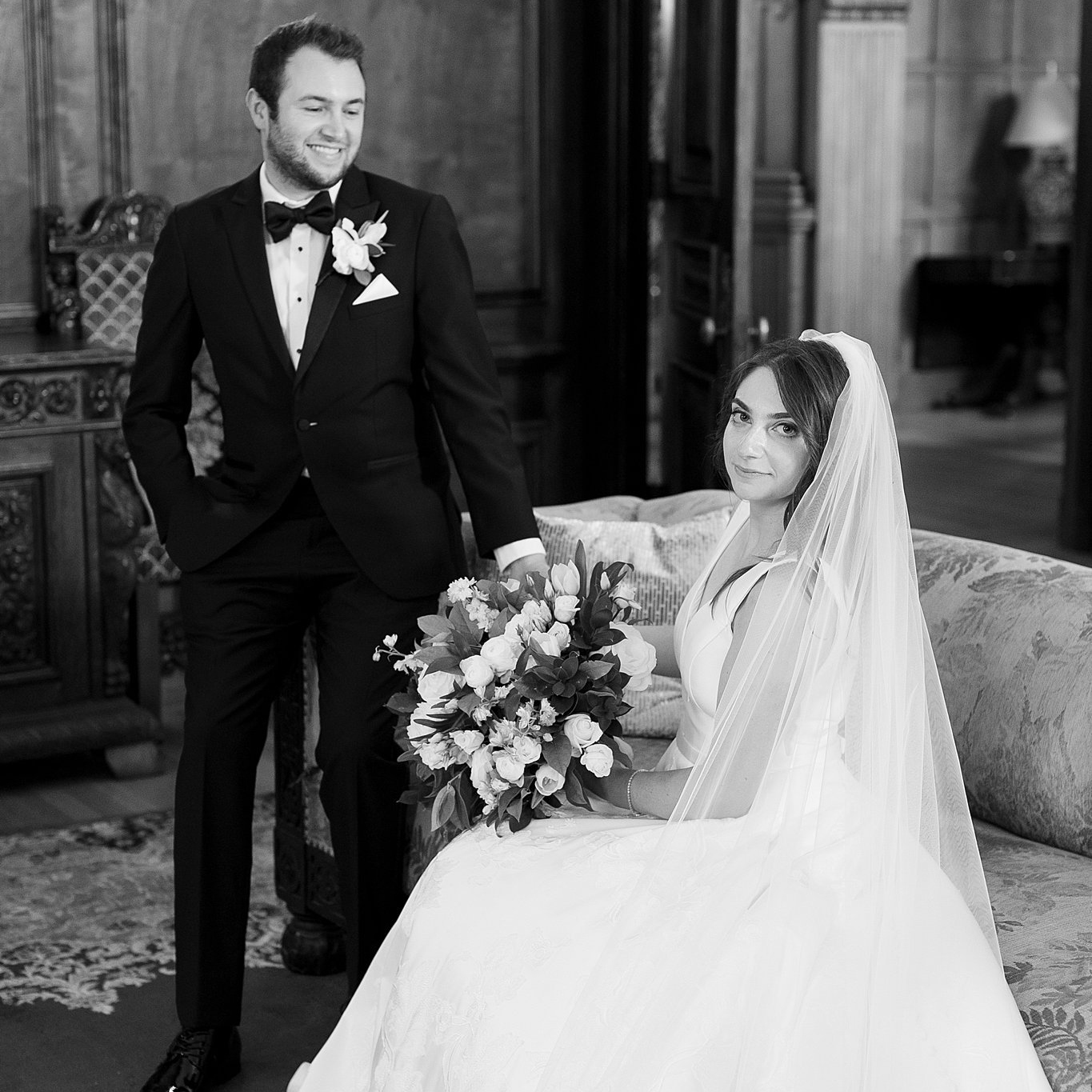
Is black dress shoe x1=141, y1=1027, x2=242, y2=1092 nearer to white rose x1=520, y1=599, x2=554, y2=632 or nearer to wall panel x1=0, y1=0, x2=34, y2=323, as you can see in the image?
white rose x1=520, y1=599, x2=554, y2=632

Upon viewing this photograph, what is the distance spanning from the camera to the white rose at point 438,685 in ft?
8.31

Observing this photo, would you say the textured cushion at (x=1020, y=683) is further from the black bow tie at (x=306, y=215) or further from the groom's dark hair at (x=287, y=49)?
the groom's dark hair at (x=287, y=49)

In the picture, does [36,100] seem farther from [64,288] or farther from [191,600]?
[191,600]

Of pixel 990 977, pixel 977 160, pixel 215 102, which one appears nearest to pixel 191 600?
pixel 990 977

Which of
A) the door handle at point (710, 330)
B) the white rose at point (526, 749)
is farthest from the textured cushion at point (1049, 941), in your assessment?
the door handle at point (710, 330)

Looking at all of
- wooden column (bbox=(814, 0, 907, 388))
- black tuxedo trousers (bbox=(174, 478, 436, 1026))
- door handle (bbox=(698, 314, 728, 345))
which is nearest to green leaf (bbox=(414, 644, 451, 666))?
black tuxedo trousers (bbox=(174, 478, 436, 1026))

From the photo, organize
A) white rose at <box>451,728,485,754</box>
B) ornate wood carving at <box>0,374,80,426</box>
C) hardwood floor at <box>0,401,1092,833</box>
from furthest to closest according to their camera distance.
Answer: hardwood floor at <box>0,401,1092,833</box>, ornate wood carving at <box>0,374,80,426</box>, white rose at <box>451,728,485,754</box>

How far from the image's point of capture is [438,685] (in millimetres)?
2535

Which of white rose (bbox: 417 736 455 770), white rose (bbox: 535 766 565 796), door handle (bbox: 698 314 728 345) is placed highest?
door handle (bbox: 698 314 728 345)

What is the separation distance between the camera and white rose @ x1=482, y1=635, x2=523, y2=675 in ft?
8.11

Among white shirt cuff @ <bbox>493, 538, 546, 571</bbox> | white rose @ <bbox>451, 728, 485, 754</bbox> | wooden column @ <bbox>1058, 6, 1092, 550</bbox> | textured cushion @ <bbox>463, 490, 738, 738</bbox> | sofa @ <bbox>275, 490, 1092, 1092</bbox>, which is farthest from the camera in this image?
wooden column @ <bbox>1058, 6, 1092, 550</bbox>

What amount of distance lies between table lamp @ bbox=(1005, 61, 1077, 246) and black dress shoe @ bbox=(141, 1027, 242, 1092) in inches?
360

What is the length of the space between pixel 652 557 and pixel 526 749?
0.92 m

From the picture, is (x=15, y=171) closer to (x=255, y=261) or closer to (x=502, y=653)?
(x=255, y=261)
